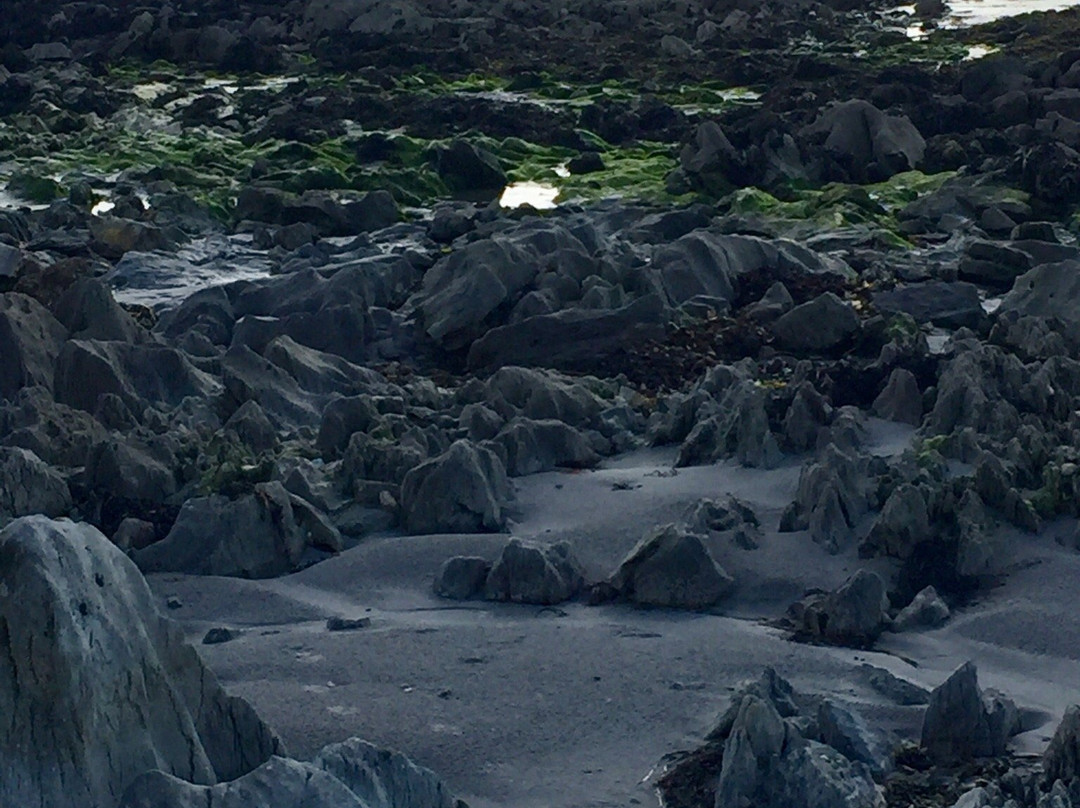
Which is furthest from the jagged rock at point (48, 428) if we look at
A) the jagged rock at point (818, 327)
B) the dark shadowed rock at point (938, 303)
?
the dark shadowed rock at point (938, 303)

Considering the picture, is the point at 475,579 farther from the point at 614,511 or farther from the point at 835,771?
the point at 835,771

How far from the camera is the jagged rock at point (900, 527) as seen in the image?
551 centimetres

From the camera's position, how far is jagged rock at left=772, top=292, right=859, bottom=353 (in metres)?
8.77

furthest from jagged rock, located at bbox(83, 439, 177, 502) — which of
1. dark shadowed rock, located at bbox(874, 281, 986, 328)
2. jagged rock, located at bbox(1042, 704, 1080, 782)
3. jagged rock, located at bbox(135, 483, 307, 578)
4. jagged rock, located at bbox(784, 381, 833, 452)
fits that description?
dark shadowed rock, located at bbox(874, 281, 986, 328)

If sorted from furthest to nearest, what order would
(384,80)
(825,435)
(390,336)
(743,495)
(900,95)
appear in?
1. (384,80)
2. (900,95)
3. (390,336)
4. (825,435)
5. (743,495)

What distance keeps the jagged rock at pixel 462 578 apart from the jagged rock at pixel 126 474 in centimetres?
128

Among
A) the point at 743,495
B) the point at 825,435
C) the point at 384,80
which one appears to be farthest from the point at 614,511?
the point at 384,80

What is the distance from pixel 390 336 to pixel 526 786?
539 centimetres

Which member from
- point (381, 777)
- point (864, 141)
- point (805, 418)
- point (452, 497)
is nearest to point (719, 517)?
point (452, 497)

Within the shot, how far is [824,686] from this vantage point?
14.9 ft

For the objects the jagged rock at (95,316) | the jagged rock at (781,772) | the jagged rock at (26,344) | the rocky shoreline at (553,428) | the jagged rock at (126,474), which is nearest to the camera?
the rocky shoreline at (553,428)

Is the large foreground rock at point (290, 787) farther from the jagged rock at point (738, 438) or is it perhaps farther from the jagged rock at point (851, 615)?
the jagged rock at point (738, 438)

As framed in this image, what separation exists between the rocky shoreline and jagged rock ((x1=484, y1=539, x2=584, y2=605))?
1 cm

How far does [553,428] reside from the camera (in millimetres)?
6723
